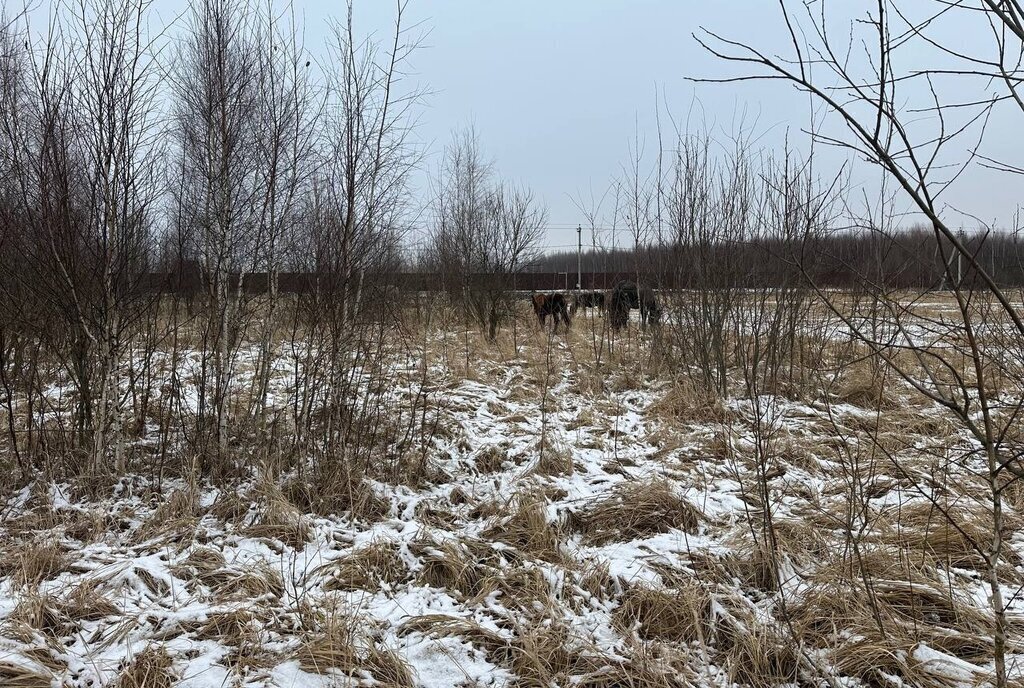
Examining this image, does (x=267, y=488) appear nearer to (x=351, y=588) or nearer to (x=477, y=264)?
(x=351, y=588)

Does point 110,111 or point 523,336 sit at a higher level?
point 110,111

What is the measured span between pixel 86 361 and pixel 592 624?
3.66 meters

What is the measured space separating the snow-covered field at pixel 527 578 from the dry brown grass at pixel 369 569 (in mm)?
12

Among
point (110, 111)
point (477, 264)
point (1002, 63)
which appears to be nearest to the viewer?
point (1002, 63)

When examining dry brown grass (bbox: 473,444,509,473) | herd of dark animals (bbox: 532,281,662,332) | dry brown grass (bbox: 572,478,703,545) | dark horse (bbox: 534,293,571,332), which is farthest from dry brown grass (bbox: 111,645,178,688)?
dark horse (bbox: 534,293,571,332)

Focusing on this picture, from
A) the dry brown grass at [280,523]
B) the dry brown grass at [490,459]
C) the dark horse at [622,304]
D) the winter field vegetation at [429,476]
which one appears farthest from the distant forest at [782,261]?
the dry brown grass at [280,523]

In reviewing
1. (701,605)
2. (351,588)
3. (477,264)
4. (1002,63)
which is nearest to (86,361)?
(351,588)

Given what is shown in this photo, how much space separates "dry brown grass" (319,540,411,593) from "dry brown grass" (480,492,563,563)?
534 mm

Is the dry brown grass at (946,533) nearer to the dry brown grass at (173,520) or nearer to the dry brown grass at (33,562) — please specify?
the dry brown grass at (173,520)

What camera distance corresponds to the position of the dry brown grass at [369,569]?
2605mm

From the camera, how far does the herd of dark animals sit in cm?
724

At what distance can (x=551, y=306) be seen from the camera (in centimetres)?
994

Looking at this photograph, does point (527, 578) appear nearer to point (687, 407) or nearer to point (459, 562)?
point (459, 562)

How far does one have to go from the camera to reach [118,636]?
216 cm
